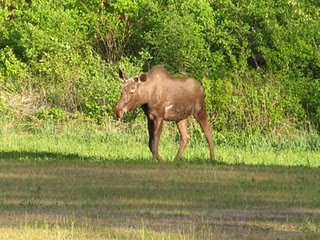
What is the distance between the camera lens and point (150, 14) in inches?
1423

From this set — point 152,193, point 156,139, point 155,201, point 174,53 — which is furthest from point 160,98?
point 174,53

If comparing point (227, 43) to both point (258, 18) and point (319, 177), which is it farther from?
point (319, 177)

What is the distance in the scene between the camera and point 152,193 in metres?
16.7

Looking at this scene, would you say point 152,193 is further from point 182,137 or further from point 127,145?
point 127,145

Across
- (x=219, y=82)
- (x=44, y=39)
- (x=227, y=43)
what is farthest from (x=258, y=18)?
(x=44, y=39)

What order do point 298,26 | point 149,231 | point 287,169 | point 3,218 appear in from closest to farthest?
1. point 149,231
2. point 3,218
3. point 287,169
4. point 298,26

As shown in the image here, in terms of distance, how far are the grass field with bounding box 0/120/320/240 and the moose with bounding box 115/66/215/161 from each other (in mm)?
778

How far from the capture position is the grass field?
12.6 m

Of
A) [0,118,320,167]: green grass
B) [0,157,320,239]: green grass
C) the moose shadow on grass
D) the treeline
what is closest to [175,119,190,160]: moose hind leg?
[0,118,320,167]: green grass

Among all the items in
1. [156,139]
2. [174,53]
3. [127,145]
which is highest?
[174,53]

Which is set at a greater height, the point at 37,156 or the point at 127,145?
the point at 127,145

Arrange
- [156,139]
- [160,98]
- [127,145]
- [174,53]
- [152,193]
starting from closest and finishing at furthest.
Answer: [152,193]
[156,139]
[160,98]
[127,145]
[174,53]

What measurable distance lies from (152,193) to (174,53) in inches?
712

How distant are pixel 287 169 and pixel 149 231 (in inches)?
360
